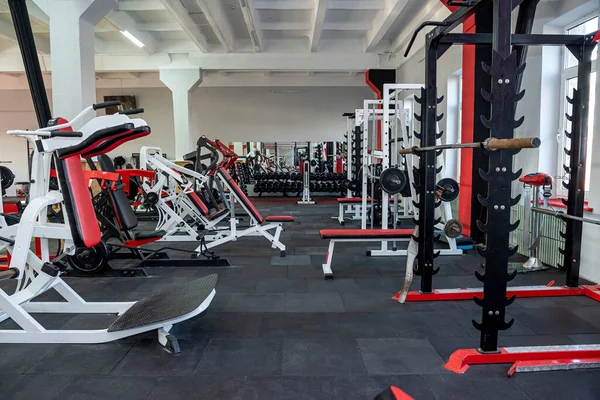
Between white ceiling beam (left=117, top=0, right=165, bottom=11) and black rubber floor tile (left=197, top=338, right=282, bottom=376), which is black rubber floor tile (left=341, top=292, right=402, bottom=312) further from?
white ceiling beam (left=117, top=0, right=165, bottom=11)

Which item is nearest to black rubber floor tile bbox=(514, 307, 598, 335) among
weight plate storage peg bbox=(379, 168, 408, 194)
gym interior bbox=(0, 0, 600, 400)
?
gym interior bbox=(0, 0, 600, 400)

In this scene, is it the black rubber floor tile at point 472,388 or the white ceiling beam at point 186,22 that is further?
the white ceiling beam at point 186,22

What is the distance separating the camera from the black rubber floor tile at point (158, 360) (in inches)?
77.1

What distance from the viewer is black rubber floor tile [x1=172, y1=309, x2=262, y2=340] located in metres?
2.38

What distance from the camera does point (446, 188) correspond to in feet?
13.1

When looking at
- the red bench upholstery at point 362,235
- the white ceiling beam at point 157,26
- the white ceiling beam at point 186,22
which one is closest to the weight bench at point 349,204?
the red bench upholstery at point 362,235

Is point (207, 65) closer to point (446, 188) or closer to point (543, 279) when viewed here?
point (446, 188)

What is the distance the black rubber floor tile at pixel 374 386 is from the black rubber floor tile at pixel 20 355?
156 cm

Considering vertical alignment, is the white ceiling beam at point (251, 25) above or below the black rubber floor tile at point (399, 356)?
above

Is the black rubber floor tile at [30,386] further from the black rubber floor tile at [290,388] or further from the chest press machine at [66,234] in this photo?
the black rubber floor tile at [290,388]

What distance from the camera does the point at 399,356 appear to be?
2100 millimetres

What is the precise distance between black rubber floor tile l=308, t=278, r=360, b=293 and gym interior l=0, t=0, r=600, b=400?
0.09 feet

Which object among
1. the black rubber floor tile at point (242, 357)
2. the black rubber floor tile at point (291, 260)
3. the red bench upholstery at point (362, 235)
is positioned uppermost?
the red bench upholstery at point (362, 235)

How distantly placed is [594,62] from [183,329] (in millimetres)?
3774
